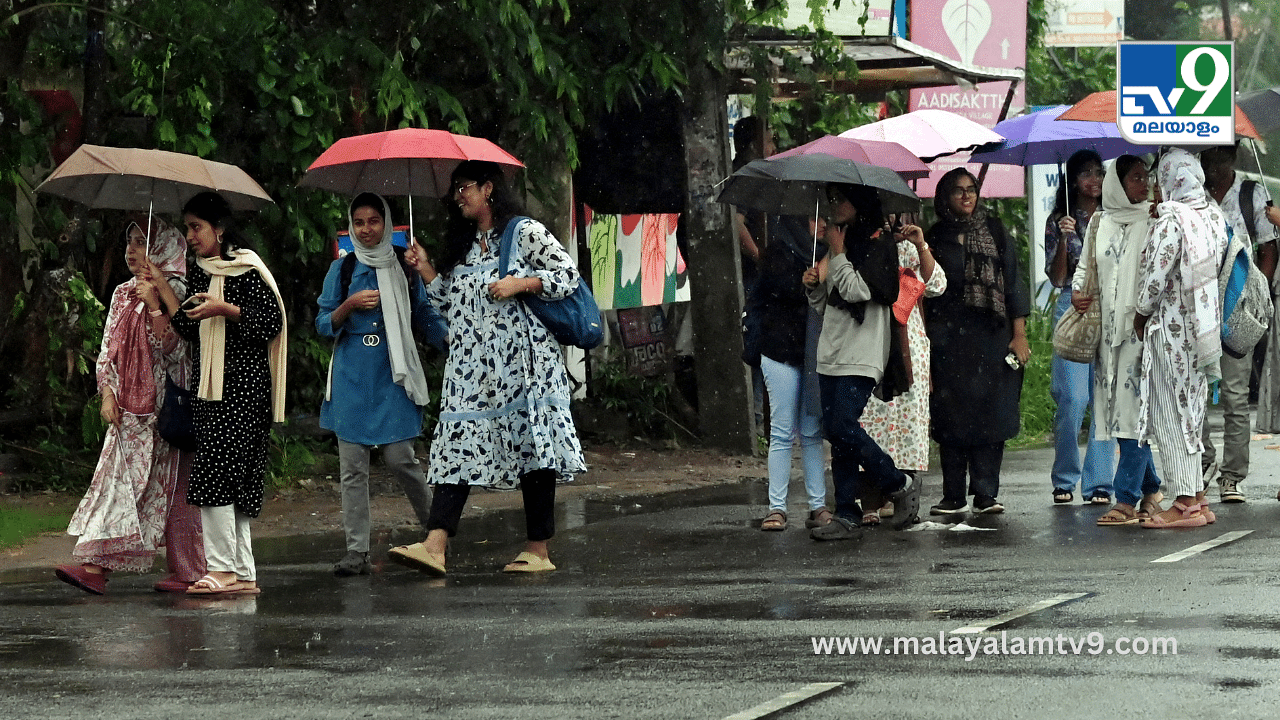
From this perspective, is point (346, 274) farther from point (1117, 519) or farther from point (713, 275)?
point (713, 275)

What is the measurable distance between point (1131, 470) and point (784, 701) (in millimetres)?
5196

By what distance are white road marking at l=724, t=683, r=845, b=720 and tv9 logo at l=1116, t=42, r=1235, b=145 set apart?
5313mm

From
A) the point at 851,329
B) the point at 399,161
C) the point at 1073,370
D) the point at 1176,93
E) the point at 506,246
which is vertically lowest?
the point at 1073,370

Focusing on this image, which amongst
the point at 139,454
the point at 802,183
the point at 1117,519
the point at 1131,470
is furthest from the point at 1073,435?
the point at 139,454

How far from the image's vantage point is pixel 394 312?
8.59 m

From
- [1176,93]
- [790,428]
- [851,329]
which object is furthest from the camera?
[1176,93]

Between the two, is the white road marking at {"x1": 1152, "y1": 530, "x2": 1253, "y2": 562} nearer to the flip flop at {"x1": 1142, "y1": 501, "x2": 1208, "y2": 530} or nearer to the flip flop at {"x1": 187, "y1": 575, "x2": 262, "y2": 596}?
the flip flop at {"x1": 1142, "y1": 501, "x2": 1208, "y2": 530}

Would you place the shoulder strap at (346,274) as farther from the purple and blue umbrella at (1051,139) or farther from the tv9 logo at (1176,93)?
the purple and blue umbrella at (1051,139)

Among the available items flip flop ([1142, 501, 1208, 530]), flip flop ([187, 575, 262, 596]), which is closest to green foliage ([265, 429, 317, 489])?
flip flop ([187, 575, 262, 596])

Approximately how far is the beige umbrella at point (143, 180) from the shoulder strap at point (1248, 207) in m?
5.77

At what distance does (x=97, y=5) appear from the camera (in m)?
12.1

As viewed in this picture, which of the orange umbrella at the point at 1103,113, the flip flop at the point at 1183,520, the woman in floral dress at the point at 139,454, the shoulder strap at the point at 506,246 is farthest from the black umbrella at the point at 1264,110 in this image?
the woman in floral dress at the point at 139,454

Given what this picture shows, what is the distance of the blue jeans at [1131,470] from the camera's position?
32.4 feet

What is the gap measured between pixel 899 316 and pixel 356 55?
4271mm
